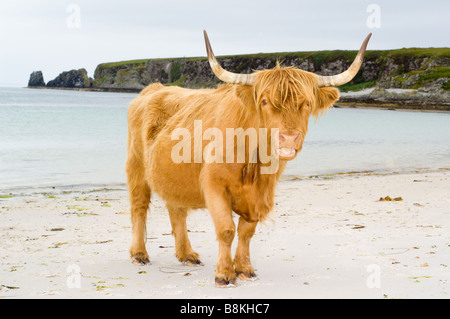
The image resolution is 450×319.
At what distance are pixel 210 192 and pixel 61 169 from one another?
11918 mm

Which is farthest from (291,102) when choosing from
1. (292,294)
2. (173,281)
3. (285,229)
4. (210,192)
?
(285,229)

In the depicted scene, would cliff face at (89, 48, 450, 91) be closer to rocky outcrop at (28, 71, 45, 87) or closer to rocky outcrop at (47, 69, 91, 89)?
rocky outcrop at (47, 69, 91, 89)

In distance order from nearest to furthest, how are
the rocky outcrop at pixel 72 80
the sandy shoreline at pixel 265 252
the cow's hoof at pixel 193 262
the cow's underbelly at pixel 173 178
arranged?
1. the sandy shoreline at pixel 265 252
2. the cow's underbelly at pixel 173 178
3. the cow's hoof at pixel 193 262
4. the rocky outcrop at pixel 72 80

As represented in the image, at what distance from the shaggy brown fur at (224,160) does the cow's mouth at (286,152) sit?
26 millimetres

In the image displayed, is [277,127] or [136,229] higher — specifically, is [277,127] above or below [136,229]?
above

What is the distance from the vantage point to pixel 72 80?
180m

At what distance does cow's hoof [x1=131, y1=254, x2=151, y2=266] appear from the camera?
207 inches

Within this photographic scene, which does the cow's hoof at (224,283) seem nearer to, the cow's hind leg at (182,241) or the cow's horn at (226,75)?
the cow's hind leg at (182,241)

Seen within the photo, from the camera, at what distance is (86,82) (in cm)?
17588

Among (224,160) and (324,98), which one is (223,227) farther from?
(324,98)

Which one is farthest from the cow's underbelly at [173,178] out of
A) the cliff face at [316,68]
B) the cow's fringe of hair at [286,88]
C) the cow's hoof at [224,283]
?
the cliff face at [316,68]

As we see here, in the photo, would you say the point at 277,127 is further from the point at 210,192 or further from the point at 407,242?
the point at 407,242

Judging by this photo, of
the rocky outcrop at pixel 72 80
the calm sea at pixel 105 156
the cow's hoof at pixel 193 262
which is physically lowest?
the calm sea at pixel 105 156

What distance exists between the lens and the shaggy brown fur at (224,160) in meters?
4.06
